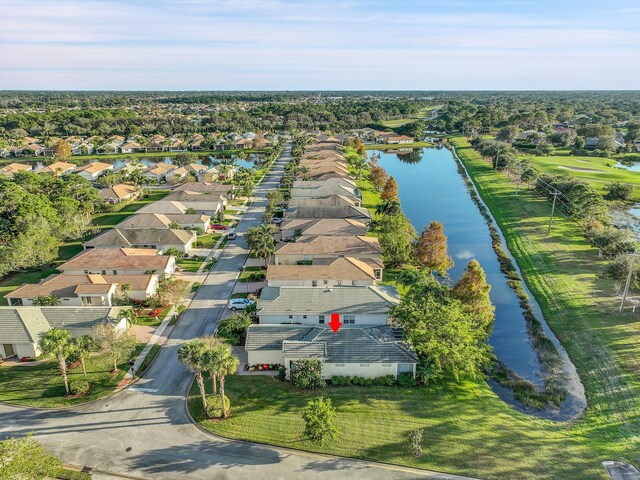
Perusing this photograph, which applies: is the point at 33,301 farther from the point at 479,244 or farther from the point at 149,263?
the point at 479,244

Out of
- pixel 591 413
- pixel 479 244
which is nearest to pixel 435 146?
pixel 479 244

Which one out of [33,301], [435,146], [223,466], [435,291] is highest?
[435,146]

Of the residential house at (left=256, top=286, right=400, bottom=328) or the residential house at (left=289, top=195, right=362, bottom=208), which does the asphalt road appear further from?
the residential house at (left=289, top=195, right=362, bottom=208)

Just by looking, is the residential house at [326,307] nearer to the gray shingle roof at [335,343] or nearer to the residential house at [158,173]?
the gray shingle roof at [335,343]

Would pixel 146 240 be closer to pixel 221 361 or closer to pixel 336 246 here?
pixel 336 246

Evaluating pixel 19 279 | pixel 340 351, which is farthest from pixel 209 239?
pixel 340 351

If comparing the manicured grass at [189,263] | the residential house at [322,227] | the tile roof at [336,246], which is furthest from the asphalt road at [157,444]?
the residential house at [322,227]
